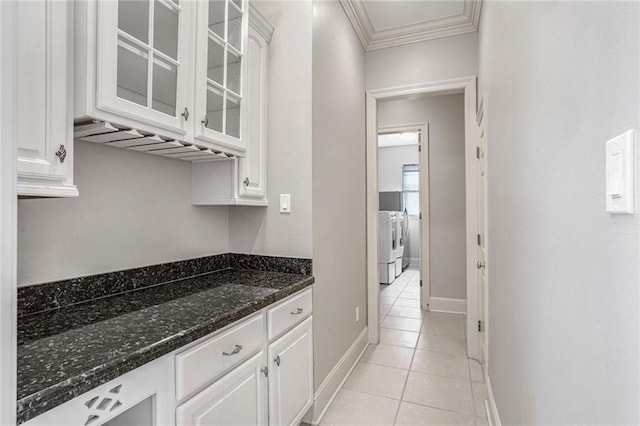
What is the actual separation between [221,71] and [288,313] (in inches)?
50.4

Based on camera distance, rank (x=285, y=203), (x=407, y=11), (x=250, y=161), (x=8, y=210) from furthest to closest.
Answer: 1. (x=407, y=11)
2. (x=285, y=203)
3. (x=250, y=161)
4. (x=8, y=210)

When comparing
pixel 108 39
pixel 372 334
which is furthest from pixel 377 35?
pixel 372 334

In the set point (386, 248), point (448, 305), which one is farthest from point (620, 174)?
point (386, 248)

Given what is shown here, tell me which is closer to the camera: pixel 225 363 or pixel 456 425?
pixel 225 363

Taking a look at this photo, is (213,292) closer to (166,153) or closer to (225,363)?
(225,363)

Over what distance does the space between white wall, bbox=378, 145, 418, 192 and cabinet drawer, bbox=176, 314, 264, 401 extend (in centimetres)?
693

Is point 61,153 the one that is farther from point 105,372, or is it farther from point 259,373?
point 259,373

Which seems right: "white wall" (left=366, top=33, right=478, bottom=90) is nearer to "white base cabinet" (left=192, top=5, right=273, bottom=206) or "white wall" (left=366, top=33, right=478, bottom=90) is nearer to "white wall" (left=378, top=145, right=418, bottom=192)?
"white base cabinet" (left=192, top=5, right=273, bottom=206)

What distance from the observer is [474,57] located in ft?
9.52

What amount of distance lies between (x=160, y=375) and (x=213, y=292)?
0.58 metres

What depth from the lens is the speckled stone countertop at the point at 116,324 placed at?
2.50ft

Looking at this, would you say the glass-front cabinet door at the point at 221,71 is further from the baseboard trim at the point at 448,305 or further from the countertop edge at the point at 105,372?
the baseboard trim at the point at 448,305

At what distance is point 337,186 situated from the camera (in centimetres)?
247

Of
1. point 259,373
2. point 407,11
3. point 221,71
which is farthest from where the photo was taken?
point 407,11
